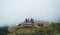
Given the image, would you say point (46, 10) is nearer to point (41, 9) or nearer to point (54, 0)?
point (41, 9)

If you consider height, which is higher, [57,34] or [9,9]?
[9,9]

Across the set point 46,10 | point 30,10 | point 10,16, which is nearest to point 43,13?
point 46,10

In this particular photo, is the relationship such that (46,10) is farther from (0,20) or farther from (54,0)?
(0,20)

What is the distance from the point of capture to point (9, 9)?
2.05 m

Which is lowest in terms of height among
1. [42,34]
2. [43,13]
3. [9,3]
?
[42,34]

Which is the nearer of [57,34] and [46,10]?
[57,34]

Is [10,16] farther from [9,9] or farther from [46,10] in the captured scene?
[46,10]

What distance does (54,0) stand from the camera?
6.71 ft

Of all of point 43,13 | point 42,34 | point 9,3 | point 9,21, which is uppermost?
point 9,3

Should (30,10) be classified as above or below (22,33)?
above

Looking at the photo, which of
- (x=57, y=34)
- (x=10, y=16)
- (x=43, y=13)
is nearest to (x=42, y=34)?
(x=57, y=34)

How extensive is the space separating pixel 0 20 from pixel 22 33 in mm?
732

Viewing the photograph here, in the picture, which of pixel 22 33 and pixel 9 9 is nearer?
pixel 22 33

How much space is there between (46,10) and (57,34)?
72 cm
